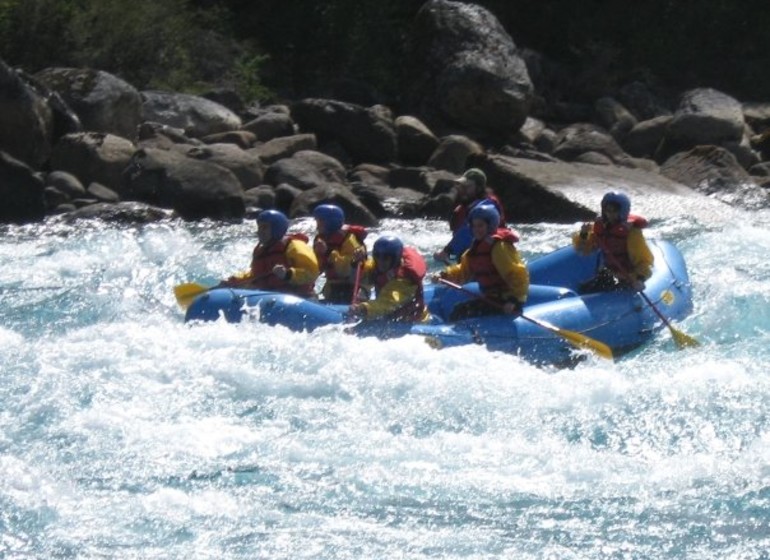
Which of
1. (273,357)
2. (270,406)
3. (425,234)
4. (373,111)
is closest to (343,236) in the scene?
(273,357)

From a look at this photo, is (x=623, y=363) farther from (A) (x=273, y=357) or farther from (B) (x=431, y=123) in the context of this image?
(B) (x=431, y=123)

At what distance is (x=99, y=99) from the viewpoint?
17.6 m

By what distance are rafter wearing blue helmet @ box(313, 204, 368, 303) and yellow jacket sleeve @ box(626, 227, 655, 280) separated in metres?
1.92

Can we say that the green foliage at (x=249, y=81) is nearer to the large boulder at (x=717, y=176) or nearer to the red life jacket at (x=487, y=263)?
the large boulder at (x=717, y=176)

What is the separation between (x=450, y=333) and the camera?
9648mm

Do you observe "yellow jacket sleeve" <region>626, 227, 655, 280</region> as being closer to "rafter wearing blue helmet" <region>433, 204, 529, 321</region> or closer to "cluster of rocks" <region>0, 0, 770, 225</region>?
"rafter wearing blue helmet" <region>433, 204, 529, 321</region>

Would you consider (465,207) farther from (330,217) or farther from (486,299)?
(486,299)

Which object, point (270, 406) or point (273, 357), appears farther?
point (273, 357)

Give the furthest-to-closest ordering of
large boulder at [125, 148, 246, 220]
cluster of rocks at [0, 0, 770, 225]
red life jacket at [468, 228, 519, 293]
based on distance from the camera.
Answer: cluster of rocks at [0, 0, 770, 225] → large boulder at [125, 148, 246, 220] → red life jacket at [468, 228, 519, 293]

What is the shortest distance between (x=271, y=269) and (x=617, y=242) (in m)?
2.50

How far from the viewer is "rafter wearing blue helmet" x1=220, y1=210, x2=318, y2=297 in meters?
10.5

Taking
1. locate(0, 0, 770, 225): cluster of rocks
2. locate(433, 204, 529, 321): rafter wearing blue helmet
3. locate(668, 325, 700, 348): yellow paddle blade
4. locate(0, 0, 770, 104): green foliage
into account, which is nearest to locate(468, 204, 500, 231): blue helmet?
locate(433, 204, 529, 321): rafter wearing blue helmet

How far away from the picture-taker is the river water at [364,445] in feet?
23.1

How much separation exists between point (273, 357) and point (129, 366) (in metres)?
0.92
